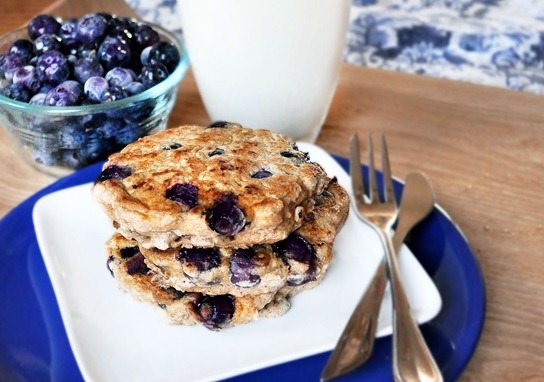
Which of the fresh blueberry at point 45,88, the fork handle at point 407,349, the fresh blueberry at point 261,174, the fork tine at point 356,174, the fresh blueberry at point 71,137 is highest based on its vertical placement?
the fresh blueberry at point 261,174

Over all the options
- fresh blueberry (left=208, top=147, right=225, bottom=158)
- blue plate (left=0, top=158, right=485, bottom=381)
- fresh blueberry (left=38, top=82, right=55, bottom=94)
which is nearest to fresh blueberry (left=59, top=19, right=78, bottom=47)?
fresh blueberry (left=38, top=82, right=55, bottom=94)

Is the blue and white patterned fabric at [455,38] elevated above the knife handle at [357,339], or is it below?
below

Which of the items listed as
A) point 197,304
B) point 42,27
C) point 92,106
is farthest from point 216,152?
point 42,27

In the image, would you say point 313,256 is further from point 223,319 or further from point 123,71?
point 123,71

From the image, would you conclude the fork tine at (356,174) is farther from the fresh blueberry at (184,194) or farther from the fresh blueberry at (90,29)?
the fresh blueberry at (90,29)

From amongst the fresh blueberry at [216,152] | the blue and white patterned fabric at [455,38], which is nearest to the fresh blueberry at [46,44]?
the fresh blueberry at [216,152]

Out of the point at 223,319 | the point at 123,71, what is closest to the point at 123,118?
the point at 123,71
